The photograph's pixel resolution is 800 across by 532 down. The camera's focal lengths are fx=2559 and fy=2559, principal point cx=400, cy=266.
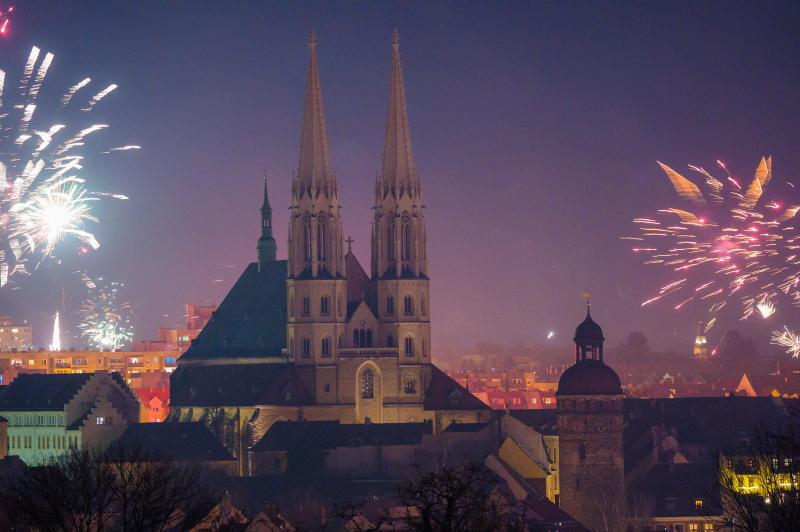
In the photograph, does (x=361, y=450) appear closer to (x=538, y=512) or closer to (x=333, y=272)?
(x=333, y=272)

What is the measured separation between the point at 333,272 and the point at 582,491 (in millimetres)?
34939

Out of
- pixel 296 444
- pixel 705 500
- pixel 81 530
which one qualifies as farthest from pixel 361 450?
pixel 81 530

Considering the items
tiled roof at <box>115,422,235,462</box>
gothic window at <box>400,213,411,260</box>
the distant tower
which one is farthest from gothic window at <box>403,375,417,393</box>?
the distant tower

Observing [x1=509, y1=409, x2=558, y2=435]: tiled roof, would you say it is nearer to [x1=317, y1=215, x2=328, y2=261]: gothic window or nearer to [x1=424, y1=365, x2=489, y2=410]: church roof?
[x1=424, y1=365, x2=489, y2=410]: church roof

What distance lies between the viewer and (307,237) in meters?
190

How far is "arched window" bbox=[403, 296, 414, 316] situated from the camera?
192000 millimetres

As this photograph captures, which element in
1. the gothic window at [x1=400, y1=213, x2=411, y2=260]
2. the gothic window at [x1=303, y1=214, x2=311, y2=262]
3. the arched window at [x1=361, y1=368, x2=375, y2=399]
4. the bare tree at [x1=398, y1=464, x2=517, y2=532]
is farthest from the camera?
the arched window at [x1=361, y1=368, x2=375, y2=399]

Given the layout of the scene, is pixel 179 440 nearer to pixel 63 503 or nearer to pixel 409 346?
pixel 409 346

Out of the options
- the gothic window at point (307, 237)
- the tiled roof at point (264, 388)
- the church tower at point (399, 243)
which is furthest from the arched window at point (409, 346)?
the gothic window at point (307, 237)

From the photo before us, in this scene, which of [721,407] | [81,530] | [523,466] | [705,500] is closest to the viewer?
[81,530]

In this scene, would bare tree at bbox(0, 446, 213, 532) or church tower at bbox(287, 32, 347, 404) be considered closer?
bare tree at bbox(0, 446, 213, 532)

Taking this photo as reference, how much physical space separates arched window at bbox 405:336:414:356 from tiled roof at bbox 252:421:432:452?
21.9 feet

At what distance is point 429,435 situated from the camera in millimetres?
183875

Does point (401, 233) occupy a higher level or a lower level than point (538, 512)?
higher
